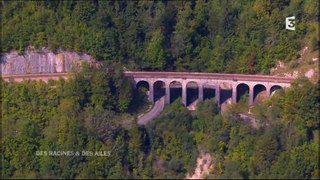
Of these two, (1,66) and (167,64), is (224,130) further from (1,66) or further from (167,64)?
(1,66)

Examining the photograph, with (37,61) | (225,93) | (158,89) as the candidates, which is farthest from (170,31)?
(37,61)

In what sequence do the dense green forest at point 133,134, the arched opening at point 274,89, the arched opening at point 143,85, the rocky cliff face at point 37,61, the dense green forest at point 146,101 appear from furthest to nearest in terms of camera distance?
1. the arched opening at point 143,85
2. the rocky cliff face at point 37,61
3. the arched opening at point 274,89
4. the dense green forest at point 146,101
5. the dense green forest at point 133,134

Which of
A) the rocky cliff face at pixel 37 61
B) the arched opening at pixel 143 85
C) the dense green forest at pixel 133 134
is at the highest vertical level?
the rocky cliff face at pixel 37 61

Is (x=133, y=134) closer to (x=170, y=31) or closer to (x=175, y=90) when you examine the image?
(x=175, y=90)

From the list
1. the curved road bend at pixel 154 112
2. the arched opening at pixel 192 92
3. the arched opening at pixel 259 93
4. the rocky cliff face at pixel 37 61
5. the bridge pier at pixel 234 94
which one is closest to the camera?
the curved road bend at pixel 154 112

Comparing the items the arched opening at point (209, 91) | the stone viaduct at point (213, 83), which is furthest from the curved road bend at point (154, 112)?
the arched opening at point (209, 91)

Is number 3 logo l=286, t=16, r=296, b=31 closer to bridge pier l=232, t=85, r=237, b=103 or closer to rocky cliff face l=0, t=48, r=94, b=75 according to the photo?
bridge pier l=232, t=85, r=237, b=103

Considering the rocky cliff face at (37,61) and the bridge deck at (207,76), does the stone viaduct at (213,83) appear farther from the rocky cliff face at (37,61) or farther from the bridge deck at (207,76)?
the rocky cliff face at (37,61)
